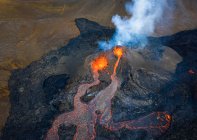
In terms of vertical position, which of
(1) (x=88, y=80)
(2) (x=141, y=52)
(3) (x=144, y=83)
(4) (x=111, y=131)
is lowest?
(4) (x=111, y=131)

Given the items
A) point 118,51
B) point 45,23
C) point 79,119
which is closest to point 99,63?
point 118,51

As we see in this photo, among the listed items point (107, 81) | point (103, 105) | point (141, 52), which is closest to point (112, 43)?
point (141, 52)

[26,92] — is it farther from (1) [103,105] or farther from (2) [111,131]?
(2) [111,131]

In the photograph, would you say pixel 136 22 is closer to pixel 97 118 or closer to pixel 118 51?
pixel 118 51

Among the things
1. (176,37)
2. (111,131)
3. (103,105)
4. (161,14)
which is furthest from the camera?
(161,14)

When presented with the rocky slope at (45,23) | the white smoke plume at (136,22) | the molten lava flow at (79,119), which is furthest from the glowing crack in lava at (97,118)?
the white smoke plume at (136,22)

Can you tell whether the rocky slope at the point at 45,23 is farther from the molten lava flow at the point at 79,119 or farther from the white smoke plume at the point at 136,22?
the molten lava flow at the point at 79,119
